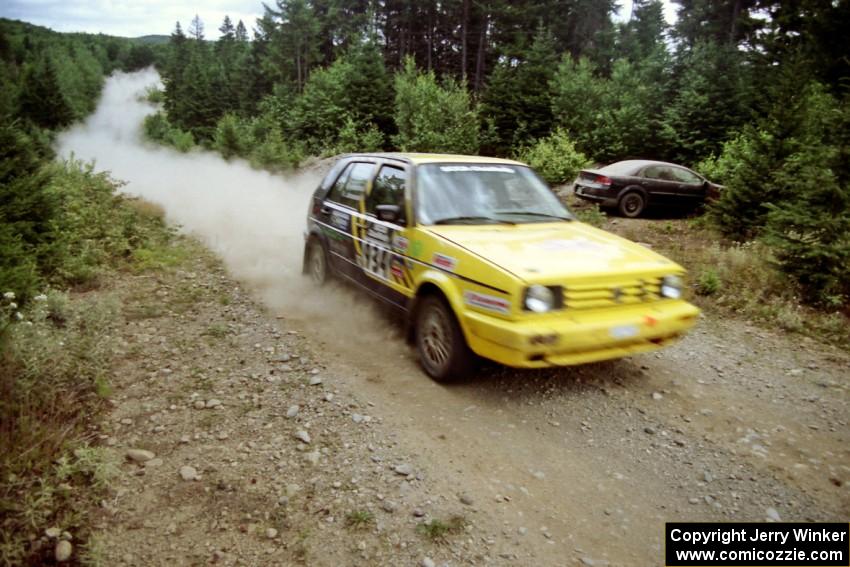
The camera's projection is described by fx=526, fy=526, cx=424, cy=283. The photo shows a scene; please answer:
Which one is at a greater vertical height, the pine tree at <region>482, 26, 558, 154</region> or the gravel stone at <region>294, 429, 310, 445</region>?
the pine tree at <region>482, 26, 558, 154</region>

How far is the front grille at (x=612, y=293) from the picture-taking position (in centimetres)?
387

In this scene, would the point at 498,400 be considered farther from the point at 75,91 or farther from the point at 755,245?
the point at 75,91

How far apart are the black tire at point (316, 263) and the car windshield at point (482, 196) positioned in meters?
2.28

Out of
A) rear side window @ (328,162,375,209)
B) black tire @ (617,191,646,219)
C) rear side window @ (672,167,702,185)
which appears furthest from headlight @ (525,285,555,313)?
rear side window @ (672,167,702,185)

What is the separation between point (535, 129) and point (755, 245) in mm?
16502

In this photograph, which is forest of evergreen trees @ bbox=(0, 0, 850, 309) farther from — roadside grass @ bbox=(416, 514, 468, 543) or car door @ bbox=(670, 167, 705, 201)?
roadside grass @ bbox=(416, 514, 468, 543)

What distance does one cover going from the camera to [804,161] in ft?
23.5

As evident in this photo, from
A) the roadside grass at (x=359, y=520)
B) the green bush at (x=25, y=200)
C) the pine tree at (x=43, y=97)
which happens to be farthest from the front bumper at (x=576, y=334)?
the pine tree at (x=43, y=97)

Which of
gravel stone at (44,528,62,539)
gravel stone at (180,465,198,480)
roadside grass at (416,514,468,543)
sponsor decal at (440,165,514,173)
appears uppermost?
sponsor decal at (440,165,514,173)

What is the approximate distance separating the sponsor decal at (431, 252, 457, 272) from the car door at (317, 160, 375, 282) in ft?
5.25

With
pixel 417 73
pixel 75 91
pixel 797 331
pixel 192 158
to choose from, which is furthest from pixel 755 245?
pixel 75 91

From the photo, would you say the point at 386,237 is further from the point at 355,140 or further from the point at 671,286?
the point at 355,140

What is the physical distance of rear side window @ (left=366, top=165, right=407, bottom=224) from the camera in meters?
5.17

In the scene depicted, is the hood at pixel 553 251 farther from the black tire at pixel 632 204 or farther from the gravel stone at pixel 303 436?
the black tire at pixel 632 204
